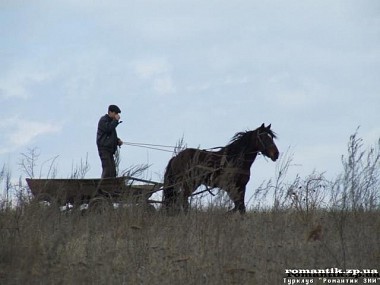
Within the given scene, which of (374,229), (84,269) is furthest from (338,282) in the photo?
(84,269)

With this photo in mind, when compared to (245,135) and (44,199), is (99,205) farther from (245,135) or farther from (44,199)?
(245,135)

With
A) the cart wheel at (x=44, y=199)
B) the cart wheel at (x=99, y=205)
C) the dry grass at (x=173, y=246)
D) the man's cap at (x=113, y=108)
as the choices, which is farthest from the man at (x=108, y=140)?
the dry grass at (x=173, y=246)

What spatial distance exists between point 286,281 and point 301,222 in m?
2.68

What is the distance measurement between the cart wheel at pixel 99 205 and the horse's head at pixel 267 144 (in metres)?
4.03

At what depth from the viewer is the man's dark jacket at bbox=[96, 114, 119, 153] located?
1470 centimetres

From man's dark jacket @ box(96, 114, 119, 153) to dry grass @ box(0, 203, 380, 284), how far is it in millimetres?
3053

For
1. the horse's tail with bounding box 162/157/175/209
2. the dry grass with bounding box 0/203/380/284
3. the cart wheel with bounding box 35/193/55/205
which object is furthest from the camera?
the horse's tail with bounding box 162/157/175/209

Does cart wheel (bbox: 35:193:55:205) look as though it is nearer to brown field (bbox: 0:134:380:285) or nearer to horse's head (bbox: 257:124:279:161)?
brown field (bbox: 0:134:380:285)

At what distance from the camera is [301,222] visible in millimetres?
11398

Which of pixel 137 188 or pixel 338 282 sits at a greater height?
pixel 137 188

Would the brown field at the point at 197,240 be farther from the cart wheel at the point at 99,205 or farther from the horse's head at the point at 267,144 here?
the horse's head at the point at 267,144

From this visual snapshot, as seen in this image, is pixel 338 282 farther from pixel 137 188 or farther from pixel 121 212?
pixel 137 188

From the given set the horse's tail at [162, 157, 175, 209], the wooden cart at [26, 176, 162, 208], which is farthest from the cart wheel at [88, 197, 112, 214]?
the horse's tail at [162, 157, 175, 209]

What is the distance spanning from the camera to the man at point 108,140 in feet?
48.3
